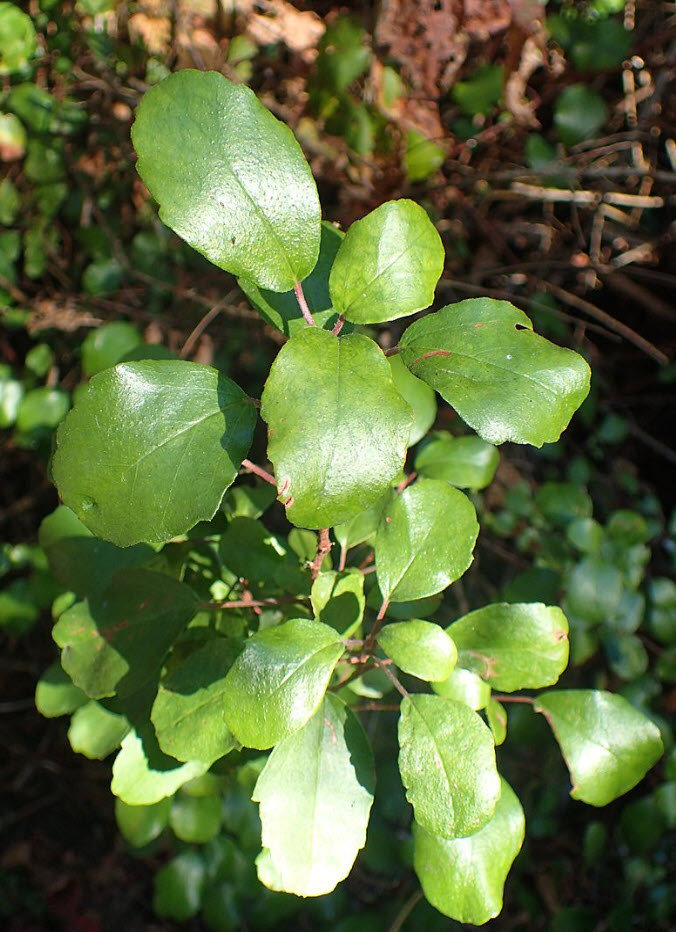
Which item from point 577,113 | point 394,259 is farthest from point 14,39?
point 394,259

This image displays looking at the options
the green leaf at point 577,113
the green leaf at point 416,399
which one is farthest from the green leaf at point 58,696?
the green leaf at point 577,113

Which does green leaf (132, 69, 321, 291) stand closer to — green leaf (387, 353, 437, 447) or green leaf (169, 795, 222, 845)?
green leaf (387, 353, 437, 447)

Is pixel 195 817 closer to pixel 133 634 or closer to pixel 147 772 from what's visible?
pixel 147 772

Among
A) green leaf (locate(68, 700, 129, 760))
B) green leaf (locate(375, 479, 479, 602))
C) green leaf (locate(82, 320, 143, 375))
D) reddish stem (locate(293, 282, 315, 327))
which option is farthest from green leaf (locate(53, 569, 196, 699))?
green leaf (locate(82, 320, 143, 375))

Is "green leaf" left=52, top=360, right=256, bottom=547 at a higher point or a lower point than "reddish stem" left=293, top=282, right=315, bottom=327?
lower

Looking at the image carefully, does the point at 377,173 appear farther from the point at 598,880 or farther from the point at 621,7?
the point at 598,880

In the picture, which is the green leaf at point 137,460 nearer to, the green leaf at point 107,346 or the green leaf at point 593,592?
the green leaf at point 107,346

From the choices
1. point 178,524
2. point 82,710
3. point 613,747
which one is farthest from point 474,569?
point 178,524
